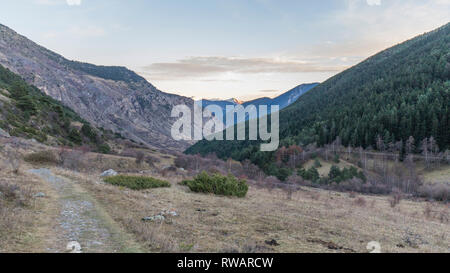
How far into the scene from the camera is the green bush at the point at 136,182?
2112 cm

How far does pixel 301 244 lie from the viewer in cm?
1027

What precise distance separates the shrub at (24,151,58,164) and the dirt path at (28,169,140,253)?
56.8 ft

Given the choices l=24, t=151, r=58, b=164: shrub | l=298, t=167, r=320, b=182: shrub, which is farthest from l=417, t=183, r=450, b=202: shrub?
l=24, t=151, r=58, b=164: shrub

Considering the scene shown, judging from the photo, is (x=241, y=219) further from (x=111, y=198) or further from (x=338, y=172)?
(x=338, y=172)

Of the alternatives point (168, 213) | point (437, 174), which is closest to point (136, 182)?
point (168, 213)

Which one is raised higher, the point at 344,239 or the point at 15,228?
the point at 15,228

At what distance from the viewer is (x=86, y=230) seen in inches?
381

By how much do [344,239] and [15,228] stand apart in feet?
37.9

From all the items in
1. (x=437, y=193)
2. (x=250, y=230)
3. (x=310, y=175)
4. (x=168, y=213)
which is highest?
(x=168, y=213)

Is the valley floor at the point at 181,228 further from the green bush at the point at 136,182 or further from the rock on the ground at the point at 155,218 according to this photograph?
the green bush at the point at 136,182

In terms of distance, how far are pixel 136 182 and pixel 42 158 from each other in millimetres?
13963

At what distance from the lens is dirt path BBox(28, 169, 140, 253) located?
8.15 metres

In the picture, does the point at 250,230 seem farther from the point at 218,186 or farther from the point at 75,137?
the point at 75,137
